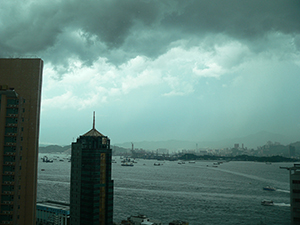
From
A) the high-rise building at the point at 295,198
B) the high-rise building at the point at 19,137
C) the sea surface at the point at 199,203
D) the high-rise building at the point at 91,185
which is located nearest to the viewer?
the high-rise building at the point at 19,137

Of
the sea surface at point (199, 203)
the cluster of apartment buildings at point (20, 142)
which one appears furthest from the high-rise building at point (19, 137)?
the sea surface at point (199, 203)

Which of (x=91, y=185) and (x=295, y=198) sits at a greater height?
(x=295, y=198)

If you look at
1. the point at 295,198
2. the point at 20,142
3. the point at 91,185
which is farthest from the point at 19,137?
the point at 295,198

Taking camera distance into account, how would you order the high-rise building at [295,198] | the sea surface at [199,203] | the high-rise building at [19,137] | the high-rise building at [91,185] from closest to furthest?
the high-rise building at [19,137] → the high-rise building at [295,198] → the high-rise building at [91,185] → the sea surface at [199,203]

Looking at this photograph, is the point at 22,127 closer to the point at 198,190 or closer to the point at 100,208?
the point at 100,208

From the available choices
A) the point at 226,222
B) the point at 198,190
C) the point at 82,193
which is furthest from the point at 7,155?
the point at 198,190

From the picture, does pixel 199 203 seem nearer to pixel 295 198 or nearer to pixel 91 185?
pixel 91 185

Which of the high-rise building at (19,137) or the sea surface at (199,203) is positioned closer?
the high-rise building at (19,137)

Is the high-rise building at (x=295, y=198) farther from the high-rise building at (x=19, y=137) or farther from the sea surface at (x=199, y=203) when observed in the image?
the sea surface at (x=199, y=203)
